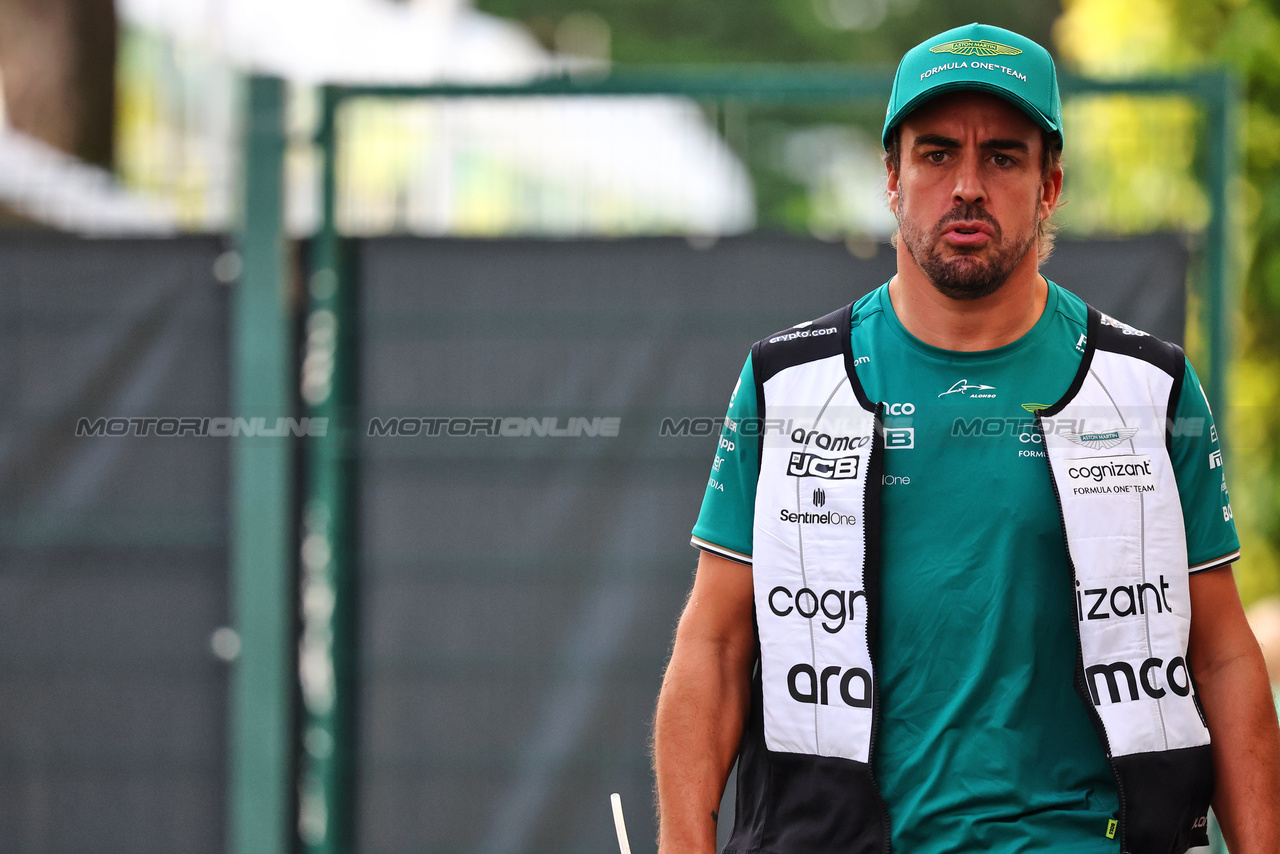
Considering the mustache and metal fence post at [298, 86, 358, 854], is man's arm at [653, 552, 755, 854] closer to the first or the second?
the mustache

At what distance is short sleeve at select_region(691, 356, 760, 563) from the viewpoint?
2385 millimetres

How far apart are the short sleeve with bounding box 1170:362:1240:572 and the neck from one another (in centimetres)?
34

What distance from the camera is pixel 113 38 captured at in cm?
703

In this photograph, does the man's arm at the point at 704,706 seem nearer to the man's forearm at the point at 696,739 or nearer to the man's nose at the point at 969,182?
the man's forearm at the point at 696,739

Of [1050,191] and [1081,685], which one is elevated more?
[1050,191]

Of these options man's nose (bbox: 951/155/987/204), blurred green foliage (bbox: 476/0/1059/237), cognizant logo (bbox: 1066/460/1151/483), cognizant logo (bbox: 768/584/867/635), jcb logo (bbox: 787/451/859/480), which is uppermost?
blurred green foliage (bbox: 476/0/1059/237)

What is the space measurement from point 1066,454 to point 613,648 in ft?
6.26

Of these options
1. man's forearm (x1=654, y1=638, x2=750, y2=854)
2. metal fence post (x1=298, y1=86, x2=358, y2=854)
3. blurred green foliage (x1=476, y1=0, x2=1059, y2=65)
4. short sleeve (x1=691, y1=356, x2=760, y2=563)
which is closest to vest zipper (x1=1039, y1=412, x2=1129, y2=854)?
man's forearm (x1=654, y1=638, x2=750, y2=854)

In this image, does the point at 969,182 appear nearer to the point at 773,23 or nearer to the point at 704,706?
the point at 704,706

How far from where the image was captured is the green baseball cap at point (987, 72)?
7.48 feet

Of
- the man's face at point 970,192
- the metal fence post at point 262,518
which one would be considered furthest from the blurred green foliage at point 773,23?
the man's face at point 970,192

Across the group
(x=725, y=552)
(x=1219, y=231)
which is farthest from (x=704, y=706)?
(x=1219, y=231)

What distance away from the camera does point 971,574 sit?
7.36 ft

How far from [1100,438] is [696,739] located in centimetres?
93
